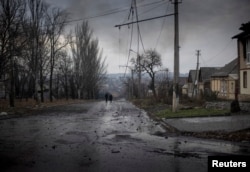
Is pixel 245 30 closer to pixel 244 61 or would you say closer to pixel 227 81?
pixel 244 61

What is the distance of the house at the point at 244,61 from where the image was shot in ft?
103

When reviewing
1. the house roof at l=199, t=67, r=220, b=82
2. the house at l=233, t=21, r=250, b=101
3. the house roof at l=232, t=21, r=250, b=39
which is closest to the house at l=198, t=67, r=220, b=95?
the house roof at l=199, t=67, r=220, b=82

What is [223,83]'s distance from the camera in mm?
54312

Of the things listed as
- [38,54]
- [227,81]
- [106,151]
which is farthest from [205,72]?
[106,151]

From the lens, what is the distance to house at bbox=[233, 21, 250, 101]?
31.3 metres

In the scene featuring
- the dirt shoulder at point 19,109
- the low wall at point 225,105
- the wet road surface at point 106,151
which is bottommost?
the wet road surface at point 106,151

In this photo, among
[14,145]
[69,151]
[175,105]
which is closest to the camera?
[69,151]

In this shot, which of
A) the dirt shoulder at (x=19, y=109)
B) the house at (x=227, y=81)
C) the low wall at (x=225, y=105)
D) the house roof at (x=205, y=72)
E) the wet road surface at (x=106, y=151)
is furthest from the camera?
the house roof at (x=205, y=72)

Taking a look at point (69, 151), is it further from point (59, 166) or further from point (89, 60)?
point (89, 60)

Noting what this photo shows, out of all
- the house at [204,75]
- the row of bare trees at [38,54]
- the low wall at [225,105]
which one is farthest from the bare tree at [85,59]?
the low wall at [225,105]

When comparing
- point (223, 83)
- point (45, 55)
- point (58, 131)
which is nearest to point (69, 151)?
point (58, 131)

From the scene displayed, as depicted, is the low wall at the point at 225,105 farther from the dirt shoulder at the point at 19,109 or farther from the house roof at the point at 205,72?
the house roof at the point at 205,72

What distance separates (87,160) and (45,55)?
40.2 meters

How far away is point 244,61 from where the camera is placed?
3297cm
